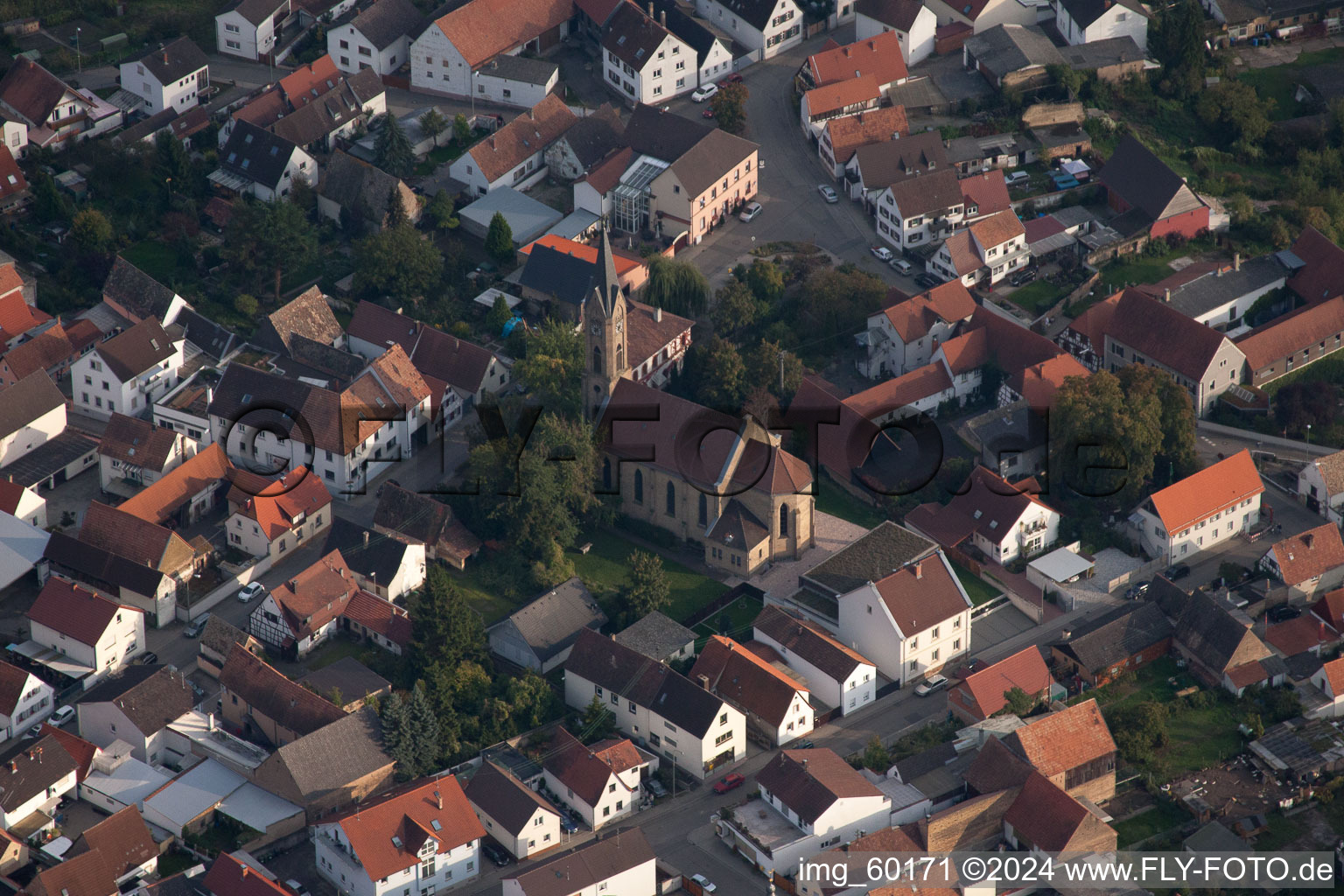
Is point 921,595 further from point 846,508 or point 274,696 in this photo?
point 274,696

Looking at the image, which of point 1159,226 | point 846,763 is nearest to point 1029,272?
point 1159,226

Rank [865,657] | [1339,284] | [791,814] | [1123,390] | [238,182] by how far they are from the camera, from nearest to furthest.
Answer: [791,814]
[865,657]
[1123,390]
[1339,284]
[238,182]

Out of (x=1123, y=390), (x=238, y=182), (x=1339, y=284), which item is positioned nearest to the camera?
(x=1123, y=390)

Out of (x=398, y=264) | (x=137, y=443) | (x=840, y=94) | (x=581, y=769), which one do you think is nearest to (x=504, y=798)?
(x=581, y=769)

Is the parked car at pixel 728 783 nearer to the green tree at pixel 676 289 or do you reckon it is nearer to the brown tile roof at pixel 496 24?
the green tree at pixel 676 289

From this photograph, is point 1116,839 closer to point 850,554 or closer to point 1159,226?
point 850,554

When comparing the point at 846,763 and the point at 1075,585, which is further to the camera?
the point at 1075,585
